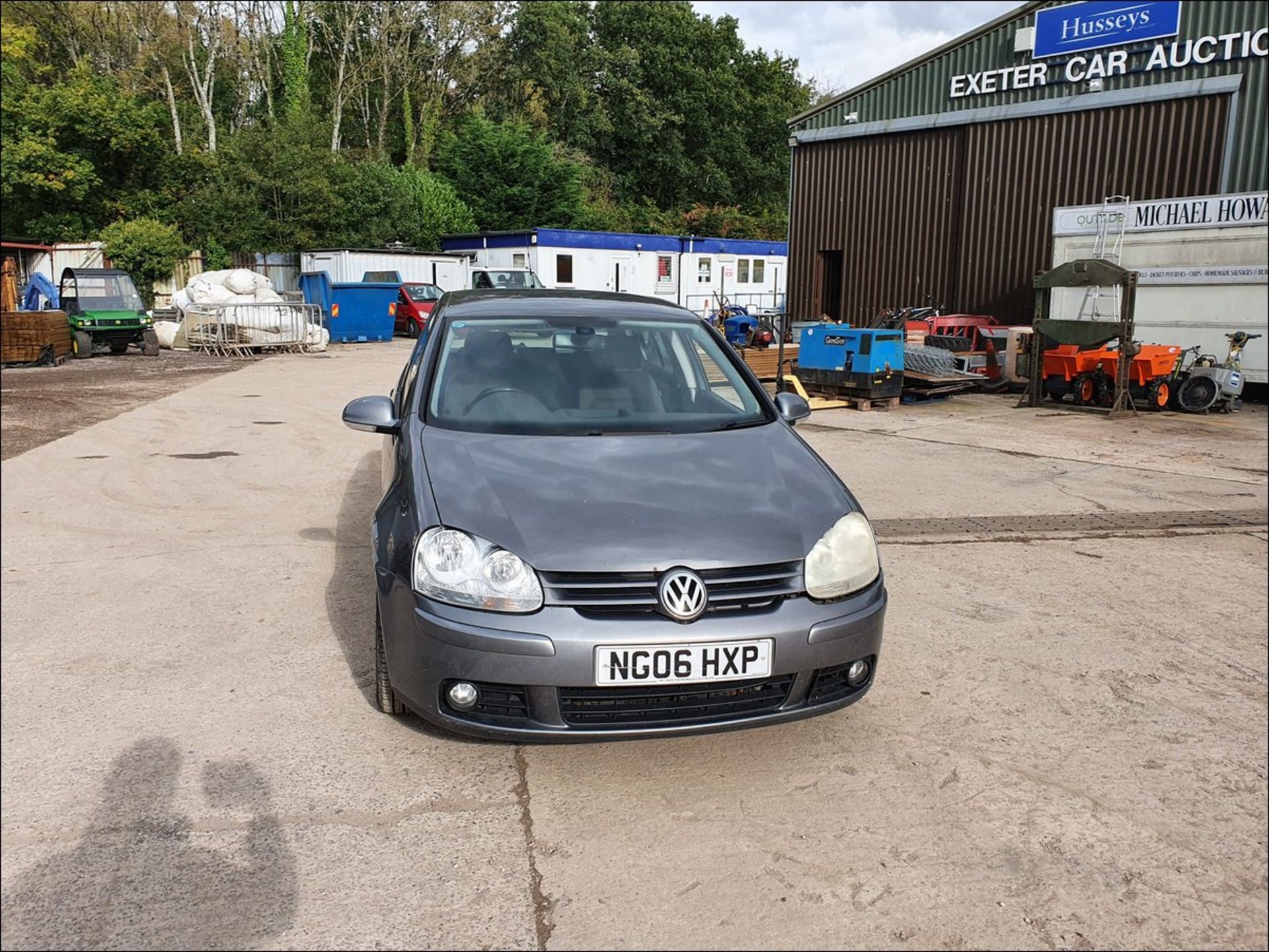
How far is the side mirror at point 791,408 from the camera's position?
4.45 meters

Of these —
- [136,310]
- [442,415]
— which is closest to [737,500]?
[442,415]

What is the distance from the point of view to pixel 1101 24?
17.9 meters

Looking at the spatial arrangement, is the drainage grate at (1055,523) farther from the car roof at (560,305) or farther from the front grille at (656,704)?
the front grille at (656,704)

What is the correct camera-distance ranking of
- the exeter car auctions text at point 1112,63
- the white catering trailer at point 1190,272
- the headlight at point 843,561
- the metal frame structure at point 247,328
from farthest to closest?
the metal frame structure at point 247,328, the exeter car auctions text at point 1112,63, the white catering trailer at point 1190,272, the headlight at point 843,561

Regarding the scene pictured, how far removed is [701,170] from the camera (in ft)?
192

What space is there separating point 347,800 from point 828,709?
1546mm

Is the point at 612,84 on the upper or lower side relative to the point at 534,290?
upper

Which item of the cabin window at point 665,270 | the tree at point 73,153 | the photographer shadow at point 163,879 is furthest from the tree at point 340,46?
the photographer shadow at point 163,879

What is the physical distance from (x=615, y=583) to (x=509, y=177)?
4184 centimetres

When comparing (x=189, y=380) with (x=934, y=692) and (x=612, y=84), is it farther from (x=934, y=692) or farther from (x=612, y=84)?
(x=612, y=84)

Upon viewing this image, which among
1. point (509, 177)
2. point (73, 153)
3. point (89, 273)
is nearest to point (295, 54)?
point (509, 177)

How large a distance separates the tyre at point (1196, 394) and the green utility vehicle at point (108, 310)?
1933 cm

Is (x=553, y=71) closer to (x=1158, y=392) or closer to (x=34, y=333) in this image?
(x=34, y=333)

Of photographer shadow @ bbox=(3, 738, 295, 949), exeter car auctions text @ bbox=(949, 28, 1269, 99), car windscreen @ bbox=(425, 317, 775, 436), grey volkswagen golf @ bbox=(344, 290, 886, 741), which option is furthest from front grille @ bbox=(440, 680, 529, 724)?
exeter car auctions text @ bbox=(949, 28, 1269, 99)
